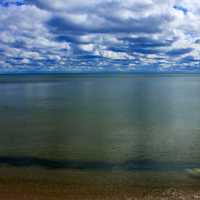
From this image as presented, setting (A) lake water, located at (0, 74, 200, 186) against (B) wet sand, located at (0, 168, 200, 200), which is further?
(A) lake water, located at (0, 74, 200, 186)

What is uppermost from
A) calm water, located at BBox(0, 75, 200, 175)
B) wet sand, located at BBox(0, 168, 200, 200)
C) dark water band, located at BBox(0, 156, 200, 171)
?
calm water, located at BBox(0, 75, 200, 175)

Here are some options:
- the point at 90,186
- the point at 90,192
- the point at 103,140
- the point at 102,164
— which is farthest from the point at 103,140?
the point at 90,192

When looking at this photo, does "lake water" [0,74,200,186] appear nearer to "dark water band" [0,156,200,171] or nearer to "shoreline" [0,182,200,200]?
"dark water band" [0,156,200,171]

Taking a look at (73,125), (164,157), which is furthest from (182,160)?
(73,125)

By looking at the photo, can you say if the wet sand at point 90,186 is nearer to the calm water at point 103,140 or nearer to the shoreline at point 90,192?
the shoreline at point 90,192

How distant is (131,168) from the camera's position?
17.3 metres

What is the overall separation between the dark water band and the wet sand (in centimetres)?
79

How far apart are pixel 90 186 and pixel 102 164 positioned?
3349 millimetres

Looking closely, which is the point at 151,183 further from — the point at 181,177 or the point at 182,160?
the point at 182,160

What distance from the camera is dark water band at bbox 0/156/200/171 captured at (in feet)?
57.1

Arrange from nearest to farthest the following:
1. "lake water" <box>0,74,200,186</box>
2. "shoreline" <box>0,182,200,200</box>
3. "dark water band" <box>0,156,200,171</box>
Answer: "shoreline" <box>0,182,200,200</box> < "dark water band" <box>0,156,200,171</box> < "lake water" <box>0,74,200,186</box>

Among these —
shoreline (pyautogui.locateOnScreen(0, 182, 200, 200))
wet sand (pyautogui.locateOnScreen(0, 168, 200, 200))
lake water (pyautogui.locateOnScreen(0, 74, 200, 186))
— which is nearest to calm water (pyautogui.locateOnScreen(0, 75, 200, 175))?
lake water (pyautogui.locateOnScreen(0, 74, 200, 186))

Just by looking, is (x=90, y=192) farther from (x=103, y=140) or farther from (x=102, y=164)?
(x=103, y=140)

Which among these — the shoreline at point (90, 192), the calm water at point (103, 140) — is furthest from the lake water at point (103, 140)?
the shoreline at point (90, 192)
